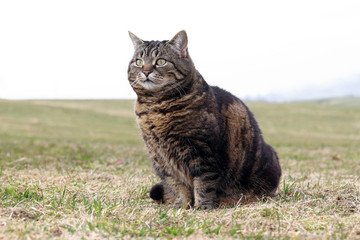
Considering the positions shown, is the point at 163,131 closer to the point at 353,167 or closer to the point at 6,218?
the point at 6,218

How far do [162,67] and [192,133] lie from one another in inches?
35.1

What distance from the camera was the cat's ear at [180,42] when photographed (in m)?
4.72

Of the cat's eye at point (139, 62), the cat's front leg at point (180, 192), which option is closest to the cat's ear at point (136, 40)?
the cat's eye at point (139, 62)

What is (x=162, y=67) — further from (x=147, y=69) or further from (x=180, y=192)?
(x=180, y=192)

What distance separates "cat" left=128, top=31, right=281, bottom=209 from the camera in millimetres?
4469

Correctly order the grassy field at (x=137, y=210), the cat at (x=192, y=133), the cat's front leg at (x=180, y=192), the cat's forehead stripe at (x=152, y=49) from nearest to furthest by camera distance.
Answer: the grassy field at (x=137, y=210)
the cat at (x=192, y=133)
the cat's forehead stripe at (x=152, y=49)
the cat's front leg at (x=180, y=192)

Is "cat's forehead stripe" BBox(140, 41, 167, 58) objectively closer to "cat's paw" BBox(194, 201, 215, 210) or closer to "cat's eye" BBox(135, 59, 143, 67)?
"cat's eye" BBox(135, 59, 143, 67)

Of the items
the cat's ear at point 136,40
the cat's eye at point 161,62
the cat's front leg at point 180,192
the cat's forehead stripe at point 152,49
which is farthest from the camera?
the cat's ear at point 136,40

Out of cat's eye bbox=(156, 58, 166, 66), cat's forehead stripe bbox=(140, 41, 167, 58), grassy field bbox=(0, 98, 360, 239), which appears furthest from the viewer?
cat's forehead stripe bbox=(140, 41, 167, 58)

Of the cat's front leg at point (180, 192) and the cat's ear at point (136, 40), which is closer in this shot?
the cat's front leg at point (180, 192)

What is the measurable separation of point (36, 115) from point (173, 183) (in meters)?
29.4

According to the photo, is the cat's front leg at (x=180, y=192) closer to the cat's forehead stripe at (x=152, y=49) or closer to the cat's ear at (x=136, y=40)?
the cat's forehead stripe at (x=152, y=49)

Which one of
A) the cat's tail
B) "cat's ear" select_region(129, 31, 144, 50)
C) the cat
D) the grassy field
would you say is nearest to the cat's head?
the cat

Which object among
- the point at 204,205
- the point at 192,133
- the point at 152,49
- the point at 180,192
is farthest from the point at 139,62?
the point at 204,205
